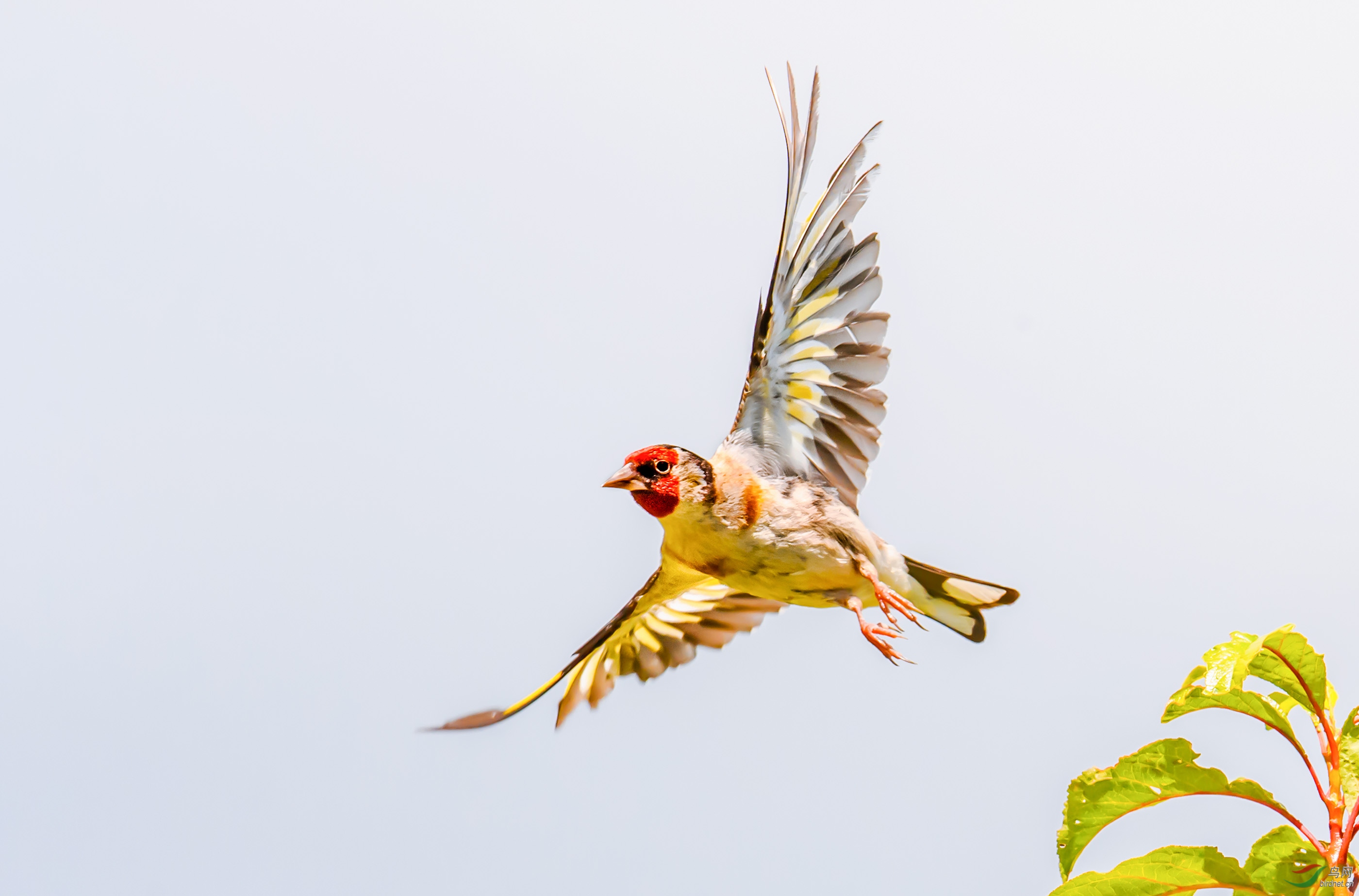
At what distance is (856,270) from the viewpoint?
4.21 m

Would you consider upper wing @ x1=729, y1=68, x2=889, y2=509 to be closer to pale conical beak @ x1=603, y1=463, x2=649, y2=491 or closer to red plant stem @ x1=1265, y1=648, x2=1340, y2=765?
pale conical beak @ x1=603, y1=463, x2=649, y2=491

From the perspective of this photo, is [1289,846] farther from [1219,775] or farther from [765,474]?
[765,474]

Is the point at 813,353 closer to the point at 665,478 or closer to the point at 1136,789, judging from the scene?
the point at 665,478

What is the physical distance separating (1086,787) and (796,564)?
62.0 inches

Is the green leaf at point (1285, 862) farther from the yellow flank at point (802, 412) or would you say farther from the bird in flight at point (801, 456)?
the yellow flank at point (802, 412)

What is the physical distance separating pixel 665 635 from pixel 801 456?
1591 mm

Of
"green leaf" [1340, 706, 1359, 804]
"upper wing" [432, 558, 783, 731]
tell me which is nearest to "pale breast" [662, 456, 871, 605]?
"upper wing" [432, 558, 783, 731]

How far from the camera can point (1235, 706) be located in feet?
9.15

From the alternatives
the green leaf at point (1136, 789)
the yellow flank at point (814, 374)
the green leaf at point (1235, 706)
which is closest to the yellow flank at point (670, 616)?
the yellow flank at point (814, 374)

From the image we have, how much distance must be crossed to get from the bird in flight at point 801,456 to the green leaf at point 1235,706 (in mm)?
1261

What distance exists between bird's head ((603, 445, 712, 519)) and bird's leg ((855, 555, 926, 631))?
2.14ft

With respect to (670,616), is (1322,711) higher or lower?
higher

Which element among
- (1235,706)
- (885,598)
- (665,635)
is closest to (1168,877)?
(1235,706)

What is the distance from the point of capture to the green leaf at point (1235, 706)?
8.81 feet
